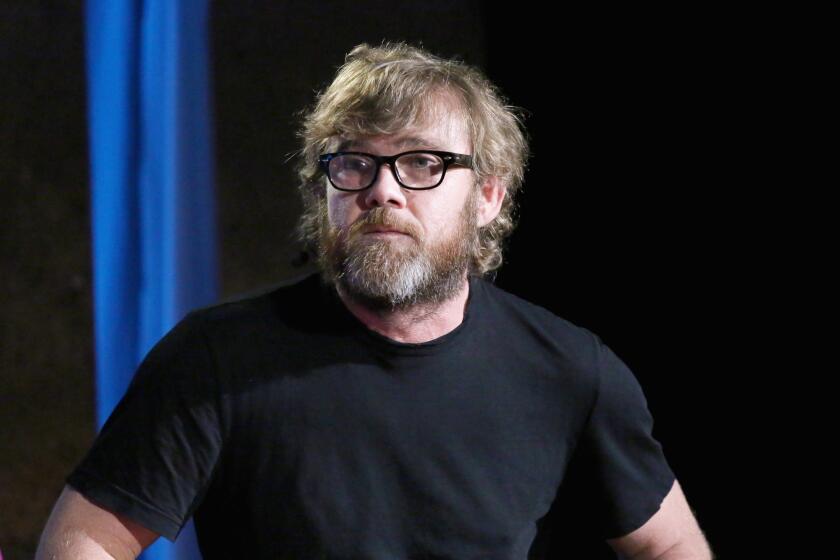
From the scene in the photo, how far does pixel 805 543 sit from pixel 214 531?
1.25 m

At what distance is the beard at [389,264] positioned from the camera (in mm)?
1297

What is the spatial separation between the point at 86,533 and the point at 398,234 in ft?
1.74

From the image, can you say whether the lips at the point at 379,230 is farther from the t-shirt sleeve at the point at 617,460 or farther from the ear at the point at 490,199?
the t-shirt sleeve at the point at 617,460

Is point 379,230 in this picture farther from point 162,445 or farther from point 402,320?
point 162,445

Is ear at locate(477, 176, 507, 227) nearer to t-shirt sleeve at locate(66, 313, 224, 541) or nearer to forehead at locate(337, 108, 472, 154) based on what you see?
forehead at locate(337, 108, 472, 154)

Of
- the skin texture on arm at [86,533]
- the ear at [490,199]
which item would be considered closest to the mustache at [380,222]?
the ear at [490,199]

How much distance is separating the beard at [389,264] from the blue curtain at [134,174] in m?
0.87

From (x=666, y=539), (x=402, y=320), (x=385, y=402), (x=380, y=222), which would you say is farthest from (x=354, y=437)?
(x=666, y=539)

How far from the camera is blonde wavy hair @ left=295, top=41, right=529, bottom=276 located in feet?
4.41

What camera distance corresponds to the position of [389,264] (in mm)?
1298

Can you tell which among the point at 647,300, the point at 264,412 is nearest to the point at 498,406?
the point at 264,412

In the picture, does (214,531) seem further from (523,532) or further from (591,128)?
(591,128)

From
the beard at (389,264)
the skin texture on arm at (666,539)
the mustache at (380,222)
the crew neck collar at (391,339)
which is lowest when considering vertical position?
the skin texture on arm at (666,539)

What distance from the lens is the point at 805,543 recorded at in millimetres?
1957
